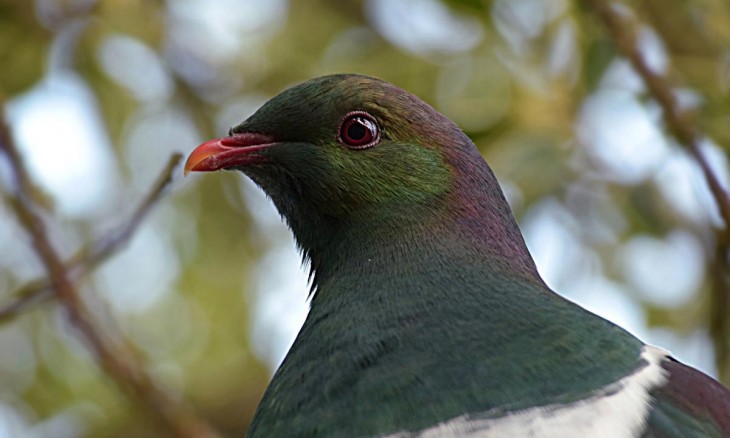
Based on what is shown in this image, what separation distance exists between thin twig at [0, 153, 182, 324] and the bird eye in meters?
0.67

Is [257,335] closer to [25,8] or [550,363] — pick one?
[25,8]

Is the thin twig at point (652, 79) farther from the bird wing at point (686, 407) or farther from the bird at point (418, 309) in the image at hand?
the bird wing at point (686, 407)

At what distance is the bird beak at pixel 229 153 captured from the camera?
335 cm

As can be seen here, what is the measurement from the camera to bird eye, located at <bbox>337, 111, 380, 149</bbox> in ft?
11.0

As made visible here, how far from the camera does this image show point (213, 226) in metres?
6.12

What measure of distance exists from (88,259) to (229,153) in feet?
3.22

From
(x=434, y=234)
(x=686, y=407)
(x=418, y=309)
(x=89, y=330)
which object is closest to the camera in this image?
(x=686, y=407)

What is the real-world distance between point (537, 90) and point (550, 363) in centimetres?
240

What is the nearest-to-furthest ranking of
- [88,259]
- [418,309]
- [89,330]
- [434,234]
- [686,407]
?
[686,407] → [418,309] → [434,234] → [88,259] → [89,330]

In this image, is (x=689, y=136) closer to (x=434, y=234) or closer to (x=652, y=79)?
(x=652, y=79)

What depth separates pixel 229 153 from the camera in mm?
3359

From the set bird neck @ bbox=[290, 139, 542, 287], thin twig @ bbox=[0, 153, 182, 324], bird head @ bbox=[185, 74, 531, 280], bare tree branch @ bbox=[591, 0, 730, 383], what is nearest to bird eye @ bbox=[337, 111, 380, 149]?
bird head @ bbox=[185, 74, 531, 280]

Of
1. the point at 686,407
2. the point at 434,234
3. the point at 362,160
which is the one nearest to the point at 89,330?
the point at 362,160

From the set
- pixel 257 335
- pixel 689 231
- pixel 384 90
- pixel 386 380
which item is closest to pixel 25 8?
pixel 257 335
